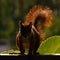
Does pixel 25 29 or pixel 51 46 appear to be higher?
pixel 51 46

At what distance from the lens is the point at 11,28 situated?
5.56 meters

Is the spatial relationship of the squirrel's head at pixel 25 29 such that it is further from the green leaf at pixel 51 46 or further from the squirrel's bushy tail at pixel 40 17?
the green leaf at pixel 51 46

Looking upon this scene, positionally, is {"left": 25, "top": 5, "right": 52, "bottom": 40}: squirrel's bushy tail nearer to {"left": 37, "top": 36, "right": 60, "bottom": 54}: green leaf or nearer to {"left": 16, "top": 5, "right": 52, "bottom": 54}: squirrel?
{"left": 16, "top": 5, "right": 52, "bottom": 54}: squirrel

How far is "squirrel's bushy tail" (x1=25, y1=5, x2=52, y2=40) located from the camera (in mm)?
1740

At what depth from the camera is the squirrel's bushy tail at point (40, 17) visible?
1.74 m

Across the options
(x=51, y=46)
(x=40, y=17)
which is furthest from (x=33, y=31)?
(x=51, y=46)

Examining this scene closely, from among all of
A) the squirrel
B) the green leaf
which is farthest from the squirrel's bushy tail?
the green leaf

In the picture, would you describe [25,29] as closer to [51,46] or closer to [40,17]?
[40,17]

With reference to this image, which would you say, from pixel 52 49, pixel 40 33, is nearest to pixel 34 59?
pixel 52 49

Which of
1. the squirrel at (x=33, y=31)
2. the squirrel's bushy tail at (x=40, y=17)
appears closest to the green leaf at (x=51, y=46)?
the squirrel at (x=33, y=31)

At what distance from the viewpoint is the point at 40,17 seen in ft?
6.45

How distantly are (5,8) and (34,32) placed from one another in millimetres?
3748

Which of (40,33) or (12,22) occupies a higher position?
(40,33)

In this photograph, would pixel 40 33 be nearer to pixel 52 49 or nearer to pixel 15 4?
pixel 52 49
